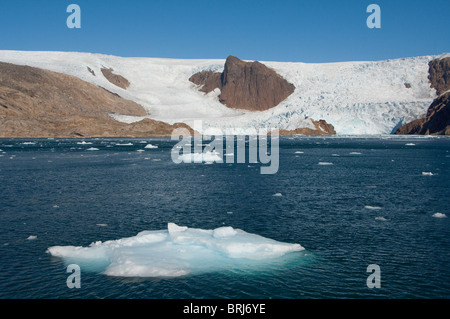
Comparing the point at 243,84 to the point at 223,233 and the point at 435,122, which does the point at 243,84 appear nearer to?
the point at 435,122

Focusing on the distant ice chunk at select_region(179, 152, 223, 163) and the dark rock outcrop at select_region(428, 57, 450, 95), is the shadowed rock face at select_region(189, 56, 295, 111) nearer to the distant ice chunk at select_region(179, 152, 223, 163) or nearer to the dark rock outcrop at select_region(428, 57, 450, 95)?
the dark rock outcrop at select_region(428, 57, 450, 95)

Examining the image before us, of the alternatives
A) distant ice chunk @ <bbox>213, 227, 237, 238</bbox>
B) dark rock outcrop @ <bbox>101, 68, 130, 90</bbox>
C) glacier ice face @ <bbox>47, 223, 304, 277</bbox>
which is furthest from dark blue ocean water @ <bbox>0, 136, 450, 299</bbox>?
dark rock outcrop @ <bbox>101, 68, 130, 90</bbox>

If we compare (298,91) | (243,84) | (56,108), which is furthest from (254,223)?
(243,84)

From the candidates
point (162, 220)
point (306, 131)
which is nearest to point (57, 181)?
point (162, 220)

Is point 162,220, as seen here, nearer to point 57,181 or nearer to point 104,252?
point 104,252

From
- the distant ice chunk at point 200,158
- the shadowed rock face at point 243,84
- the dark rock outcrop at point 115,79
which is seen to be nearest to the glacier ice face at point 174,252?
the distant ice chunk at point 200,158

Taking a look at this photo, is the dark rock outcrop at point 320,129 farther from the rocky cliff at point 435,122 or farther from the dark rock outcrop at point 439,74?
the dark rock outcrop at point 439,74

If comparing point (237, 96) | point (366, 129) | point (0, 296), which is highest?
point (237, 96)
